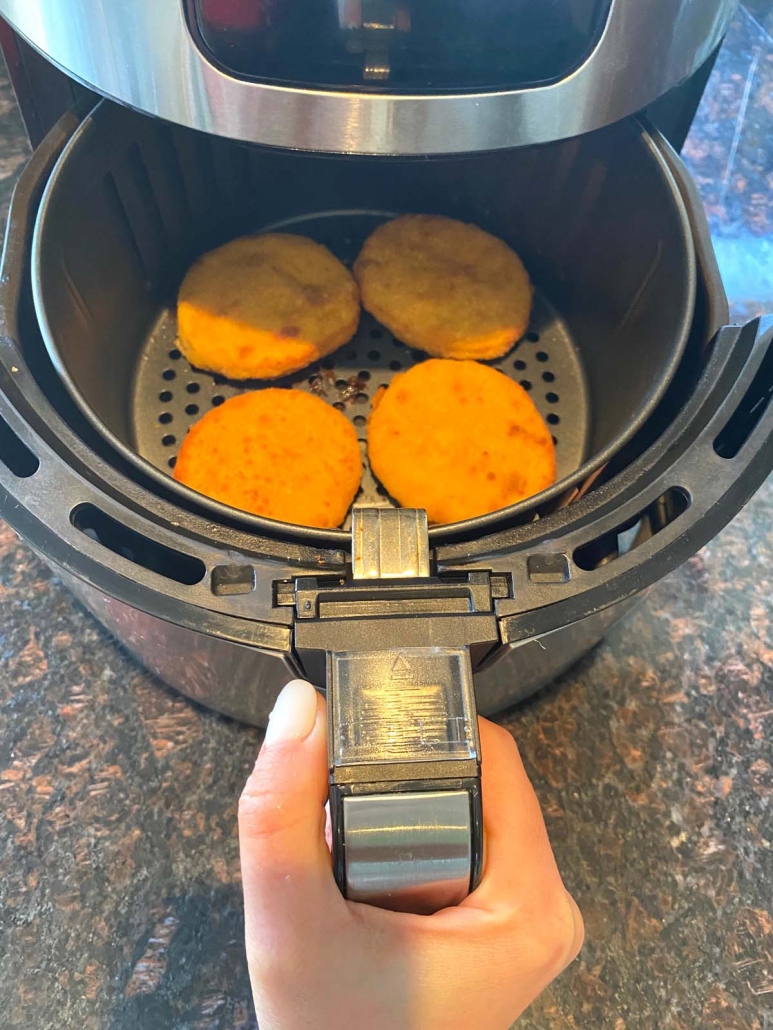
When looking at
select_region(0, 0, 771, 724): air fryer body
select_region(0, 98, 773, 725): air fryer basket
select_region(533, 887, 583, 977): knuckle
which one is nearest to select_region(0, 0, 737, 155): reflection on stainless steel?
select_region(0, 0, 771, 724): air fryer body

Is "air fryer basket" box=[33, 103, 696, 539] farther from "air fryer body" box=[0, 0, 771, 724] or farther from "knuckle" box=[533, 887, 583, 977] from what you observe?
"knuckle" box=[533, 887, 583, 977]

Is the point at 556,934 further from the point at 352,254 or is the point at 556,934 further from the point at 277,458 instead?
the point at 352,254

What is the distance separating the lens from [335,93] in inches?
19.4

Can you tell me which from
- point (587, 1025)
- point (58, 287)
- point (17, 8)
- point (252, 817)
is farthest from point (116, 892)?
point (17, 8)

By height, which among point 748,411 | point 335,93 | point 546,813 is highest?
point 335,93

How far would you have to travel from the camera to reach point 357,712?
1.30ft

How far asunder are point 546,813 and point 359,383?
49 centimetres

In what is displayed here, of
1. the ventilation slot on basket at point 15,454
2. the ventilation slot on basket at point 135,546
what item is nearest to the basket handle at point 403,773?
the ventilation slot on basket at point 135,546

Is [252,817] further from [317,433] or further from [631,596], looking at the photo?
[317,433]

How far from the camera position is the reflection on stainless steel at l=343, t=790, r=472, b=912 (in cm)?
38

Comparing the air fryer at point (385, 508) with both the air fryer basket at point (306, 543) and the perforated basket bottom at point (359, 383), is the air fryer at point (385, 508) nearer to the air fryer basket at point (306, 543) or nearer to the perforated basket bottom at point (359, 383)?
the air fryer basket at point (306, 543)

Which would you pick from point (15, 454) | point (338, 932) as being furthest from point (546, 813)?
point (15, 454)

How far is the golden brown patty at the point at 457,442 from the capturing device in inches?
28.5

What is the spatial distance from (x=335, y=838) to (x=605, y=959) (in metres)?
0.34
